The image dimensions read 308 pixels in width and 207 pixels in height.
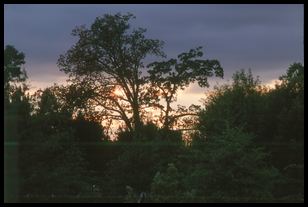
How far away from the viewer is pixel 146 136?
10.4m

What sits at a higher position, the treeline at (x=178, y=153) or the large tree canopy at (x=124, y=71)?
the large tree canopy at (x=124, y=71)

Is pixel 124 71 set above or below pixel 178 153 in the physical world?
above

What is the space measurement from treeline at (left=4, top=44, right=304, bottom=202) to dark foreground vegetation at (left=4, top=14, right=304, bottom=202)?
0.02 m

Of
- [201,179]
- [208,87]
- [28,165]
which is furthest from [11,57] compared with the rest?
[208,87]

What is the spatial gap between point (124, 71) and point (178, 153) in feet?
5.76

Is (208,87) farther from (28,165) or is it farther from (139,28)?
(28,165)

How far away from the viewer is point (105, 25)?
995 centimetres

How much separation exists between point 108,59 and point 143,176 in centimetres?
218

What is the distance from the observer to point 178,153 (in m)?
10.3

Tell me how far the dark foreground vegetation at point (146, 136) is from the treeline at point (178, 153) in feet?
0.06

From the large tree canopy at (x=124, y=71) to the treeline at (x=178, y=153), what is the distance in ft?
1.34

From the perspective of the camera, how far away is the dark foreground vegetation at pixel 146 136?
941 cm

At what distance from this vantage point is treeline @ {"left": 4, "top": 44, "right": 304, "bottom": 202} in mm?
9250

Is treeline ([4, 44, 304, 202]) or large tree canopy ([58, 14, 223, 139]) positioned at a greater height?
large tree canopy ([58, 14, 223, 139])
